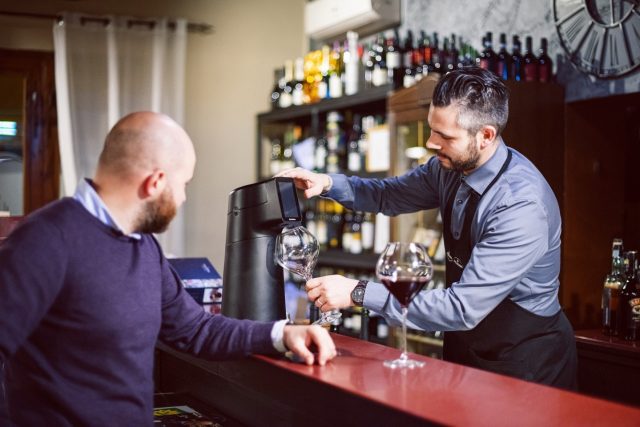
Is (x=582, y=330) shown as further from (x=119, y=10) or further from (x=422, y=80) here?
(x=119, y=10)

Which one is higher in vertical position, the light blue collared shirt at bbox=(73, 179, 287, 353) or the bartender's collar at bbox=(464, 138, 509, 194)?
the bartender's collar at bbox=(464, 138, 509, 194)

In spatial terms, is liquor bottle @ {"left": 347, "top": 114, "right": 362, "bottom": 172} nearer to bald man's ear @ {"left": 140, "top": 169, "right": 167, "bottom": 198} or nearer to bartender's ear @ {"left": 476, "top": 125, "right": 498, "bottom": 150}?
bartender's ear @ {"left": 476, "top": 125, "right": 498, "bottom": 150}

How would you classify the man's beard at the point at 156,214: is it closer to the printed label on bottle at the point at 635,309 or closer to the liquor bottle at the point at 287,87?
the printed label on bottle at the point at 635,309

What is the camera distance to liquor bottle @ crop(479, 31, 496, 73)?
12.3 ft

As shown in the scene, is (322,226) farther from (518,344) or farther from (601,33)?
(518,344)

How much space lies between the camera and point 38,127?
17.5 feet

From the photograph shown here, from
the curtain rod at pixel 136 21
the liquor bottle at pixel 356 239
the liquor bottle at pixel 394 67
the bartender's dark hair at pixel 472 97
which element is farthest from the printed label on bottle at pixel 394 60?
the bartender's dark hair at pixel 472 97

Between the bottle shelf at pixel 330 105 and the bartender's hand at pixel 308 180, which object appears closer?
the bartender's hand at pixel 308 180

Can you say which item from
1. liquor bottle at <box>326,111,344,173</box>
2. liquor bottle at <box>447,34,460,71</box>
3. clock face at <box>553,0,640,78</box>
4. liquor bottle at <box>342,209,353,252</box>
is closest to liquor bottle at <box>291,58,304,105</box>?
liquor bottle at <box>326,111,344,173</box>

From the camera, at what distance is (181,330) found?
1.77m

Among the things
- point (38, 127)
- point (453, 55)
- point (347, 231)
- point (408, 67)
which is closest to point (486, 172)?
point (453, 55)

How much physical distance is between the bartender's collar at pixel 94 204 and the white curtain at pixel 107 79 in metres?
3.71

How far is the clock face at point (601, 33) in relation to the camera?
11.0 ft

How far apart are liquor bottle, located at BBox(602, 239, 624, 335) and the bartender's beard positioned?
1117mm
